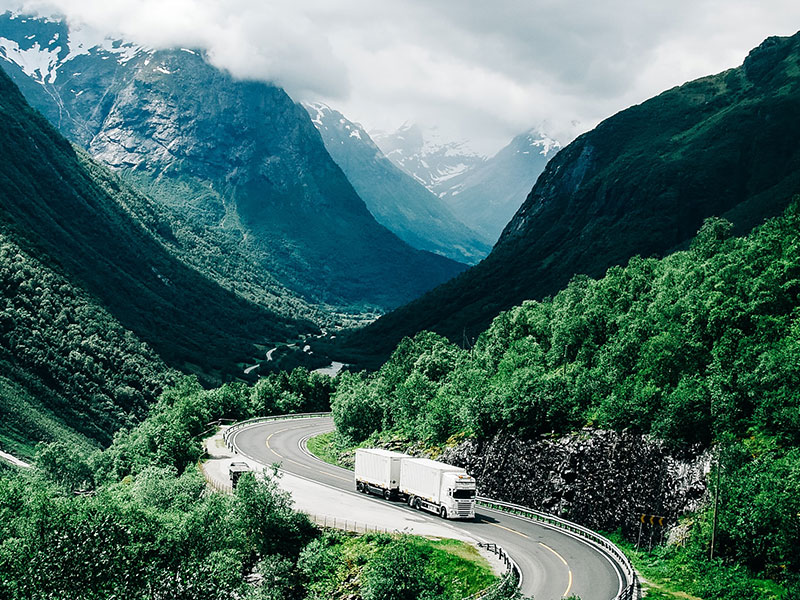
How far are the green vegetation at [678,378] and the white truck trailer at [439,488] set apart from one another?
10629mm

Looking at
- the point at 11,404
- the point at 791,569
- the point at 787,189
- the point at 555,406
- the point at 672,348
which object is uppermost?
the point at 787,189

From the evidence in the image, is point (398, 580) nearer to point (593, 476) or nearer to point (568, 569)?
point (568, 569)

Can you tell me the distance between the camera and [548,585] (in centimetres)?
4219

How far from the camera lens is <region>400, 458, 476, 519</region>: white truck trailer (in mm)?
57312

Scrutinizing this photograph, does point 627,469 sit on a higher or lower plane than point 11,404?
higher

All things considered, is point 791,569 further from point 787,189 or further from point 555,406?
point 787,189

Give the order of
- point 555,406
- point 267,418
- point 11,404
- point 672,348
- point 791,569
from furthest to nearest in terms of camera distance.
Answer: point 11,404 < point 267,418 < point 555,406 < point 672,348 < point 791,569

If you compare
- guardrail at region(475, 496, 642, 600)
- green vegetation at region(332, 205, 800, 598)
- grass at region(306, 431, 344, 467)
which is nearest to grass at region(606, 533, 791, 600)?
green vegetation at region(332, 205, 800, 598)

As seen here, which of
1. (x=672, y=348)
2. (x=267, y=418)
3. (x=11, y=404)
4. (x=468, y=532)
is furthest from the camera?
(x=11, y=404)

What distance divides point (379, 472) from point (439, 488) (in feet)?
30.7

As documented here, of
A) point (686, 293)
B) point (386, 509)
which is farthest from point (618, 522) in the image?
point (686, 293)

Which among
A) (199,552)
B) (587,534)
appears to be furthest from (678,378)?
(199,552)

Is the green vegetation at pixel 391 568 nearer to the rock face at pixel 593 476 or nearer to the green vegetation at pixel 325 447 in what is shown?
the rock face at pixel 593 476

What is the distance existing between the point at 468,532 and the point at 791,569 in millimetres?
21389
